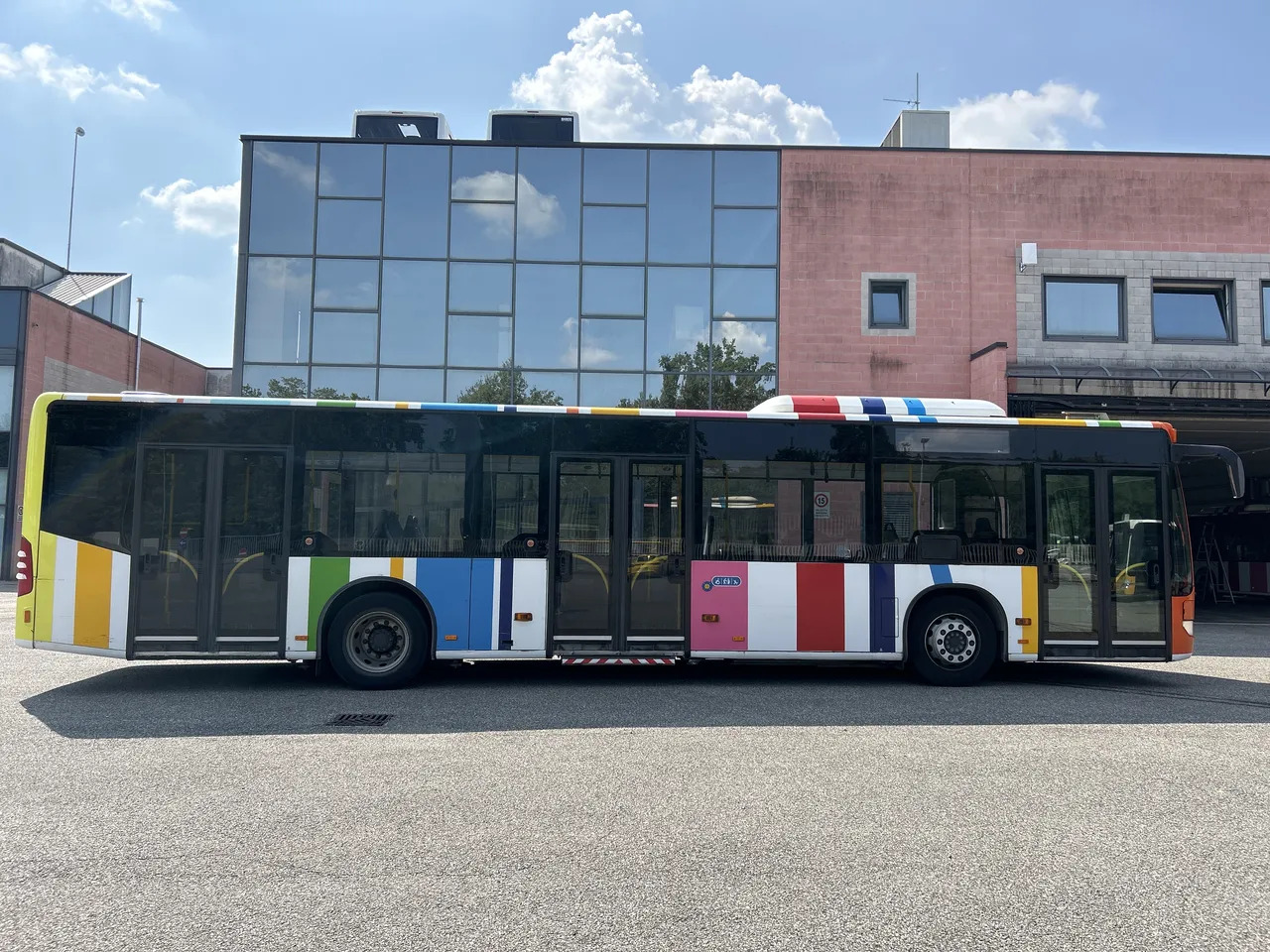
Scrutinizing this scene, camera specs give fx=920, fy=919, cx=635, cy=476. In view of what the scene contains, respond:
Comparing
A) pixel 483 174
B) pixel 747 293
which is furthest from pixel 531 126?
pixel 747 293

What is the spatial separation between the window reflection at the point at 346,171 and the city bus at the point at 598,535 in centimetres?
1057

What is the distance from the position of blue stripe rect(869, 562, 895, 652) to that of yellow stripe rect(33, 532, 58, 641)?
26.4 feet

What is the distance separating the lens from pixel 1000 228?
18.8 meters

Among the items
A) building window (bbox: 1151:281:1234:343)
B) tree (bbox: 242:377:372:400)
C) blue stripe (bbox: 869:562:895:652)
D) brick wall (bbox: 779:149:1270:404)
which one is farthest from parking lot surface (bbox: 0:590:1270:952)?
building window (bbox: 1151:281:1234:343)

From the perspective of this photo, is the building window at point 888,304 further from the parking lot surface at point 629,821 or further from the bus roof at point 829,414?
the parking lot surface at point 629,821

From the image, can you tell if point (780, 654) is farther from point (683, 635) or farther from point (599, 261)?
point (599, 261)

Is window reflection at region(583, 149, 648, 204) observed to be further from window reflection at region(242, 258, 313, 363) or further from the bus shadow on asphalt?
the bus shadow on asphalt

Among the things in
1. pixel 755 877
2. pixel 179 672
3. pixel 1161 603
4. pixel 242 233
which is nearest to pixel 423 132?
pixel 242 233

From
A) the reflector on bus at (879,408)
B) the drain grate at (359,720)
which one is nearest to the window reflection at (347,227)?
the reflector on bus at (879,408)

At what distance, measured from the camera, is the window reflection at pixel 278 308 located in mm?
18047

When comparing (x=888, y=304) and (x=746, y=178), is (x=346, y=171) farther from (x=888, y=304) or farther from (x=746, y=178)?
(x=888, y=304)

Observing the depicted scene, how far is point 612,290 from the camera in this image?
18.6 m

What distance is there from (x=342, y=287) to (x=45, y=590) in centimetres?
1073

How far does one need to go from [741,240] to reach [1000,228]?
5311 millimetres
